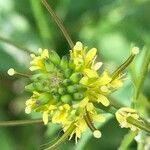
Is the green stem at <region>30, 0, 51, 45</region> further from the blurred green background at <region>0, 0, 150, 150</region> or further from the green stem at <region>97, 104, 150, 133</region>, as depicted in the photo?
the green stem at <region>97, 104, 150, 133</region>

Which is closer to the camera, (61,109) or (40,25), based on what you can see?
(61,109)

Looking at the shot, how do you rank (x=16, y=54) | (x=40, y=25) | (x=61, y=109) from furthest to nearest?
(x=16, y=54) → (x=40, y=25) → (x=61, y=109)

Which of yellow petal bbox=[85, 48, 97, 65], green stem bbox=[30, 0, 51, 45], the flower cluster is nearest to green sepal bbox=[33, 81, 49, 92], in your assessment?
the flower cluster

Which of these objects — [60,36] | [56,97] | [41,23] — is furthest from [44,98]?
[60,36]

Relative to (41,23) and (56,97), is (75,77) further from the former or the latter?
(41,23)

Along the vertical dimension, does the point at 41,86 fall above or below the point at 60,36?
below

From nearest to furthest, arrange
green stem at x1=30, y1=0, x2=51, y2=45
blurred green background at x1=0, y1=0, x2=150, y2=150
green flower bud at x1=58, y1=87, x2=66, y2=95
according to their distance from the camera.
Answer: green flower bud at x1=58, y1=87, x2=66, y2=95
green stem at x1=30, y1=0, x2=51, y2=45
blurred green background at x1=0, y1=0, x2=150, y2=150

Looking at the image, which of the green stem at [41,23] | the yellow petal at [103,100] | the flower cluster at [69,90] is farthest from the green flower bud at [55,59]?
the green stem at [41,23]

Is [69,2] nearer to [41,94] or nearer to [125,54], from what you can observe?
[125,54]

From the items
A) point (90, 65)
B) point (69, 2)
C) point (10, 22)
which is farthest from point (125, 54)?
point (90, 65)
